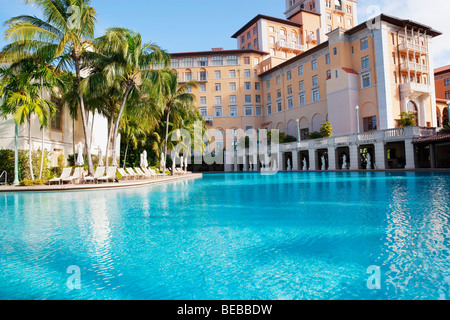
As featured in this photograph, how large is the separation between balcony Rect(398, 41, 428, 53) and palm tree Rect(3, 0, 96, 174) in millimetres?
34379

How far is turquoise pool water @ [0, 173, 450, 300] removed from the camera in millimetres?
2936

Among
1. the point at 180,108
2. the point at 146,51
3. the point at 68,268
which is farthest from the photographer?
the point at 180,108

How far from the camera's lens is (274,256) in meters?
3.88

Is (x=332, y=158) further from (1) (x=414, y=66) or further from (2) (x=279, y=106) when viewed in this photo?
(2) (x=279, y=106)

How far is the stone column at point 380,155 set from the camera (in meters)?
27.6

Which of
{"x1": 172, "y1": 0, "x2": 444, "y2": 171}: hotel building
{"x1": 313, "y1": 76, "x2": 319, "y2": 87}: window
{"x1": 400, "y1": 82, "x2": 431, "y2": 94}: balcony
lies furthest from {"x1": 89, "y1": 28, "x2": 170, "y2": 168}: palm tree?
{"x1": 313, "y1": 76, "x2": 319, "y2": 87}: window

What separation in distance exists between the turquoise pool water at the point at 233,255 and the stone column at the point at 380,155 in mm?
22426

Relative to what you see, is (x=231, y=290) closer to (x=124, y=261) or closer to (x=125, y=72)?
(x=124, y=261)

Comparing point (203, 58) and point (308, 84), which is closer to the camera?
point (308, 84)

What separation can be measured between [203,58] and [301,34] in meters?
19.7

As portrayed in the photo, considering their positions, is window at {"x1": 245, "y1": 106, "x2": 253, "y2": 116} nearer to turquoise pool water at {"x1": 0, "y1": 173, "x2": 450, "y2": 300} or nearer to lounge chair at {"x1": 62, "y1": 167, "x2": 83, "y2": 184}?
lounge chair at {"x1": 62, "y1": 167, "x2": 83, "y2": 184}

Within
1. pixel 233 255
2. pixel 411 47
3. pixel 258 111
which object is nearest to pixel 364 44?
pixel 411 47

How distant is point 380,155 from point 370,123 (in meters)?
11.0
